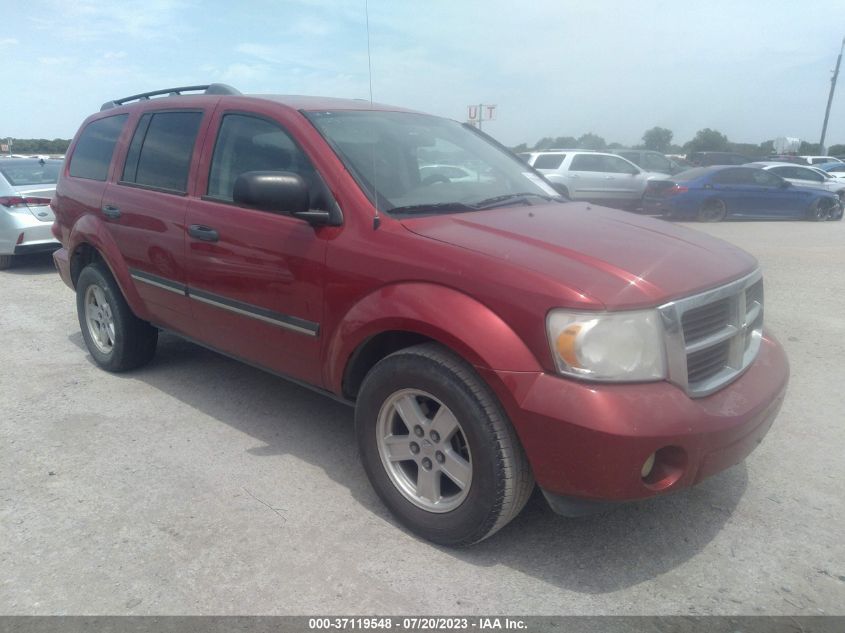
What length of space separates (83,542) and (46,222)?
7234mm

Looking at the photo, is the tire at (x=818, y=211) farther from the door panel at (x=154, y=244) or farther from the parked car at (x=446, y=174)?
the door panel at (x=154, y=244)

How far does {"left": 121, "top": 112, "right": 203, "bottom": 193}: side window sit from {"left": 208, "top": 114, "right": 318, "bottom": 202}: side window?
26 cm

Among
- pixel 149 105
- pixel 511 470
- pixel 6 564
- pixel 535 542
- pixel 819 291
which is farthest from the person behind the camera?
pixel 819 291

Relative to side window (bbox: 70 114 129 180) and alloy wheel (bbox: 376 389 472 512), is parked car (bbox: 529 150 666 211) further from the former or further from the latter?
alloy wheel (bbox: 376 389 472 512)

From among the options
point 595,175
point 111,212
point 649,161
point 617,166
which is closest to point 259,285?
point 111,212

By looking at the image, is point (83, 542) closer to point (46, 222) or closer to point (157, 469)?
point (157, 469)

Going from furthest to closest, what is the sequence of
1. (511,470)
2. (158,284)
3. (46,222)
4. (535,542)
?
1. (46,222)
2. (158,284)
3. (535,542)
4. (511,470)

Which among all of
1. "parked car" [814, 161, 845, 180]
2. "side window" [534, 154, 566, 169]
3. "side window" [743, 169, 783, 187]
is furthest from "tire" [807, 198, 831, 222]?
"parked car" [814, 161, 845, 180]

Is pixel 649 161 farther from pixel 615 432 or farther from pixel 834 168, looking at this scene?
pixel 615 432

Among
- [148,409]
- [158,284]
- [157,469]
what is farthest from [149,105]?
[157,469]

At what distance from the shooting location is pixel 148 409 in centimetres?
435

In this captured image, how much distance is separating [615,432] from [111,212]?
12.0 feet

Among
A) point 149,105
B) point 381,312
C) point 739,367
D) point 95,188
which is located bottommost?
point 739,367

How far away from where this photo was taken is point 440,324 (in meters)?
2.68
